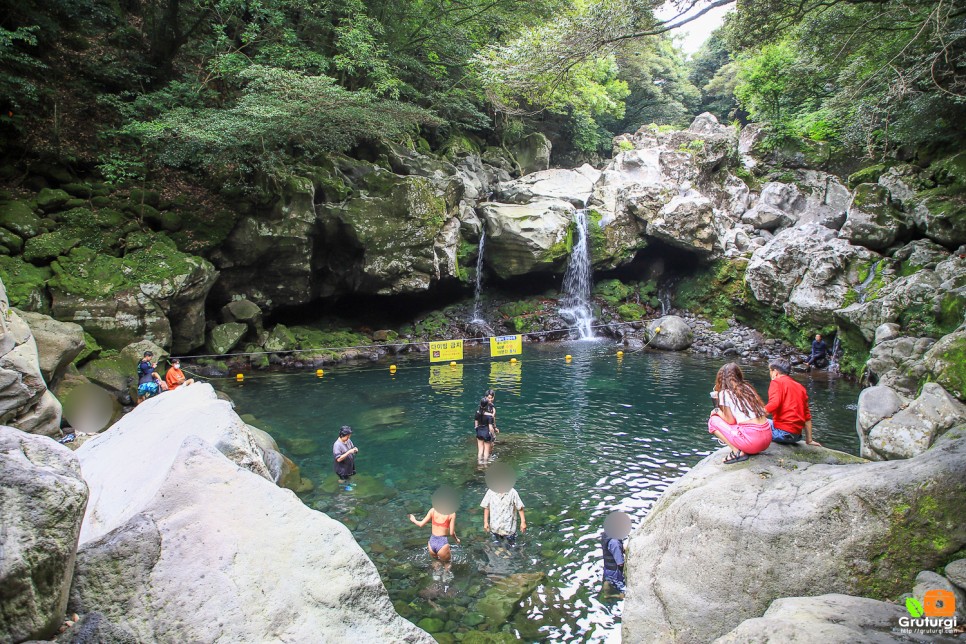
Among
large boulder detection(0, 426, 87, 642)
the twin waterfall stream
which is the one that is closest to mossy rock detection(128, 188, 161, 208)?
the twin waterfall stream

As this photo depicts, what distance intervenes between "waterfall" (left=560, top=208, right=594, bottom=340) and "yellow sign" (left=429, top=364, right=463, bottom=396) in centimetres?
957

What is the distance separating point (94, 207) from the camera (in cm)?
1747

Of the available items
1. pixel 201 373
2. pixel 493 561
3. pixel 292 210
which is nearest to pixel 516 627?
pixel 493 561

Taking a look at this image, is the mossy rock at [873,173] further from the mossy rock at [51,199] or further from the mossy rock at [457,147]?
the mossy rock at [51,199]

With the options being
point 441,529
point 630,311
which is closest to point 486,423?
point 441,529

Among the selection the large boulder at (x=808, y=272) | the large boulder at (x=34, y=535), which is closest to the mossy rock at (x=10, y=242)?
the large boulder at (x=34, y=535)

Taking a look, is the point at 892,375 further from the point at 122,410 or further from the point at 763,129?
the point at 763,129

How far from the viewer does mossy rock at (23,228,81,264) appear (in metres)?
15.1

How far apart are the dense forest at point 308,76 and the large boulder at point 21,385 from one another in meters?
9.29

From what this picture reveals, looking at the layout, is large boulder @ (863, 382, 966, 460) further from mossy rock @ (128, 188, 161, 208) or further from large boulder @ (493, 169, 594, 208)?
mossy rock @ (128, 188, 161, 208)

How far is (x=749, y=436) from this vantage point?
5.72 metres

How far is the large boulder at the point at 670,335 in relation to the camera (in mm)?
24406

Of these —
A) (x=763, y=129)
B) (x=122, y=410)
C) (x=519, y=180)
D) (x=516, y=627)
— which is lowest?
(x=516, y=627)

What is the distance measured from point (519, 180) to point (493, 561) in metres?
26.4
